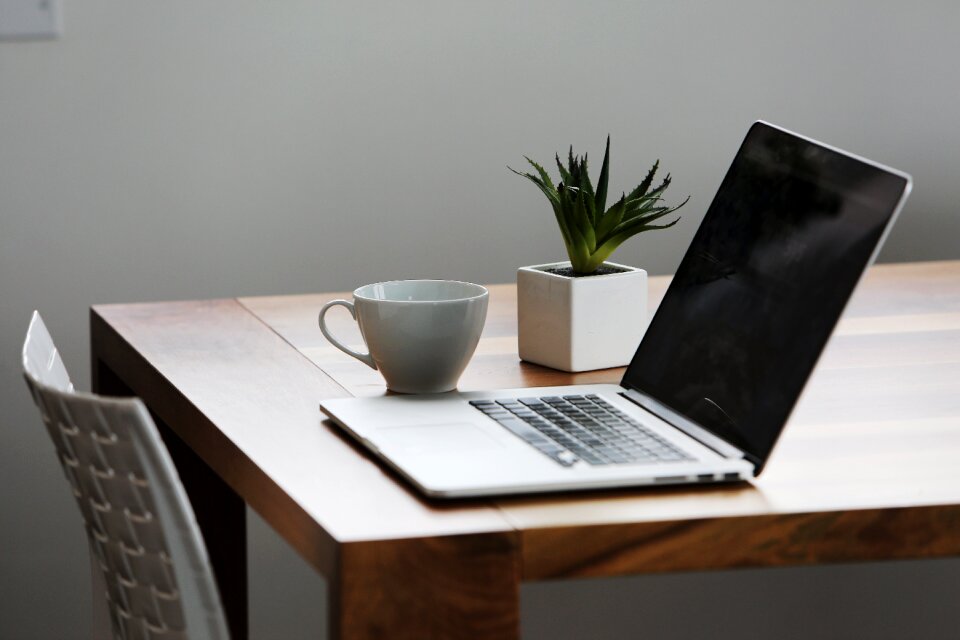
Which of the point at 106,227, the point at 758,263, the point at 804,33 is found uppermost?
the point at 804,33

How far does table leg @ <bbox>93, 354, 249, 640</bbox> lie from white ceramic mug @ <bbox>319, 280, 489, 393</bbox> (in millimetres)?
483

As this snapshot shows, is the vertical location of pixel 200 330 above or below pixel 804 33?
below

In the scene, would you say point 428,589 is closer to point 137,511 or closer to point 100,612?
point 137,511

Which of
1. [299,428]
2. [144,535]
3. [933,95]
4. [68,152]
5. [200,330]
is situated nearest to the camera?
[144,535]

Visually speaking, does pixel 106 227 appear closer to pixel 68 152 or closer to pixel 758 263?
pixel 68 152

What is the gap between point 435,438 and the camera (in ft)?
3.13

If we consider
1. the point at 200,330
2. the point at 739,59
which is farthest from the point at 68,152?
the point at 739,59

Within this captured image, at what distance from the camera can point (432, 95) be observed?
87.4 inches

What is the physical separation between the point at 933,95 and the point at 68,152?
1522 millimetres

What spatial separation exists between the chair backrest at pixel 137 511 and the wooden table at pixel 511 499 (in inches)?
2.7

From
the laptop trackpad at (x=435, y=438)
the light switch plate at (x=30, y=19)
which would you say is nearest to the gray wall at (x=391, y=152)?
the light switch plate at (x=30, y=19)

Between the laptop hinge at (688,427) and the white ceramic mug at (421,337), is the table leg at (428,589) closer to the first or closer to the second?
the laptop hinge at (688,427)

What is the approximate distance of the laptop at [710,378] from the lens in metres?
0.88

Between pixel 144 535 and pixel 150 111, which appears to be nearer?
pixel 144 535
